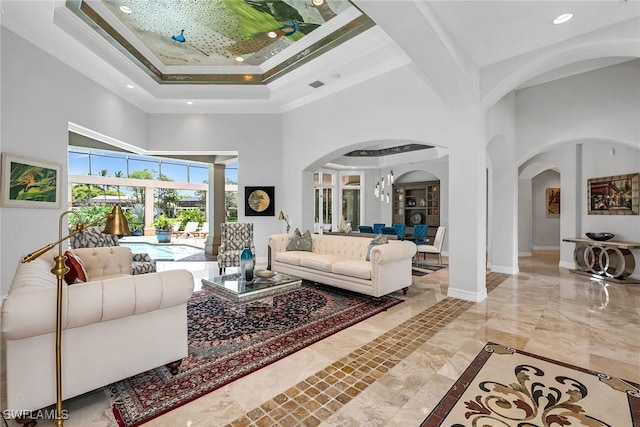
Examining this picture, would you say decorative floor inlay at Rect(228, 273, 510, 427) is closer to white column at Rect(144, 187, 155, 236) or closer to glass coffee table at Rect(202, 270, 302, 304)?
glass coffee table at Rect(202, 270, 302, 304)

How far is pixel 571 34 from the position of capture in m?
3.47

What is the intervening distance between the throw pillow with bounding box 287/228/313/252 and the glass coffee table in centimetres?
160

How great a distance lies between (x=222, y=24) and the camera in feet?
14.6

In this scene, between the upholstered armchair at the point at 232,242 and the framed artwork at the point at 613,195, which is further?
the upholstered armchair at the point at 232,242

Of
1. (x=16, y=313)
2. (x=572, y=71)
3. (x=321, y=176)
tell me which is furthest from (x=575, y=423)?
(x=321, y=176)

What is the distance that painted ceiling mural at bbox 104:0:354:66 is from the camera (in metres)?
4.00

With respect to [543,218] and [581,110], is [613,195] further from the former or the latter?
[543,218]

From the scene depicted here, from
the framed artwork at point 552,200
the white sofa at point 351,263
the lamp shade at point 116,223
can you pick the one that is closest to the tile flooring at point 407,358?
the white sofa at point 351,263

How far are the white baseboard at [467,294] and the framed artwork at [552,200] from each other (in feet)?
25.4

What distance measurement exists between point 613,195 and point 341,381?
7059 millimetres

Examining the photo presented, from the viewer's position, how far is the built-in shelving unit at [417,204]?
9.86m

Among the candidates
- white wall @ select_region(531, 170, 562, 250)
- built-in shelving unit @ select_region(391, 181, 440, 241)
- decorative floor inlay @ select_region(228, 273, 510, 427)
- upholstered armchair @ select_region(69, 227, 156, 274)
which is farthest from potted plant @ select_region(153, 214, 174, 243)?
white wall @ select_region(531, 170, 562, 250)

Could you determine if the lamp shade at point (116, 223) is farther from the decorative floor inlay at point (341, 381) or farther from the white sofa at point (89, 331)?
the decorative floor inlay at point (341, 381)

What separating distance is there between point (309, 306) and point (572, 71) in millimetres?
5753
